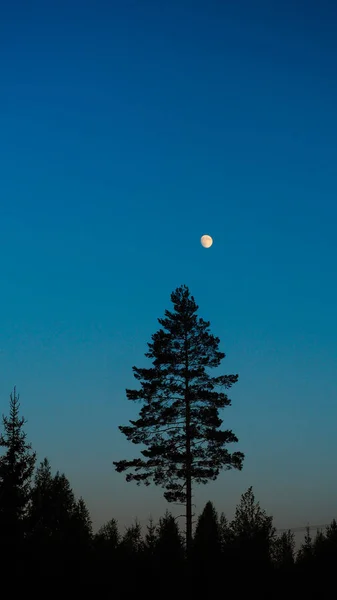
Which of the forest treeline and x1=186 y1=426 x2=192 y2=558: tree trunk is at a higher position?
x1=186 y1=426 x2=192 y2=558: tree trunk

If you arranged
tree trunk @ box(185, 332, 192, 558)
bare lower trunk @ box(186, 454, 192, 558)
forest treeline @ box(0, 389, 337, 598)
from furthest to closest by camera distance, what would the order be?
tree trunk @ box(185, 332, 192, 558), bare lower trunk @ box(186, 454, 192, 558), forest treeline @ box(0, 389, 337, 598)

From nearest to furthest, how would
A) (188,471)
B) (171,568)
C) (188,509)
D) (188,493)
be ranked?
(171,568) < (188,509) < (188,493) < (188,471)

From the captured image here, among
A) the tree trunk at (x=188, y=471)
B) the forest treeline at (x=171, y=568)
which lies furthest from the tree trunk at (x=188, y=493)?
the forest treeline at (x=171, y=568)

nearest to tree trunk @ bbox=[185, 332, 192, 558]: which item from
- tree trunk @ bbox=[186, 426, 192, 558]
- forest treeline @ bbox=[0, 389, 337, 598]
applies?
tree trunk @ bbox=[186, 426, 192, 558]

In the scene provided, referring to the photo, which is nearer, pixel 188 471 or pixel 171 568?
pixel 171 568

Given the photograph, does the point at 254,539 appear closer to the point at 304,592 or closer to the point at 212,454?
the point at 304,592

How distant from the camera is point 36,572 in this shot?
85.0ft

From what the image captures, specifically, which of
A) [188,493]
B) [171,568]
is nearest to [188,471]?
[188,493]

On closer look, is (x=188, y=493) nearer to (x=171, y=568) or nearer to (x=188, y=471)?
(x=188, y=471)

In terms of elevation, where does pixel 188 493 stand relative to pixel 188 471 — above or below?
below

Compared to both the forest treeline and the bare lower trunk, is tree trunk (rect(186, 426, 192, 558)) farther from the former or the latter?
the forest treeline

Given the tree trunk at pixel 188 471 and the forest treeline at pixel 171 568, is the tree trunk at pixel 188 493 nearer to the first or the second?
the tree trunk at pixel 188 471

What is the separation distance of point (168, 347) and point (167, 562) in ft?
52.1

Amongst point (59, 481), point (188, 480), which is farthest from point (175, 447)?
point (59, 481)
